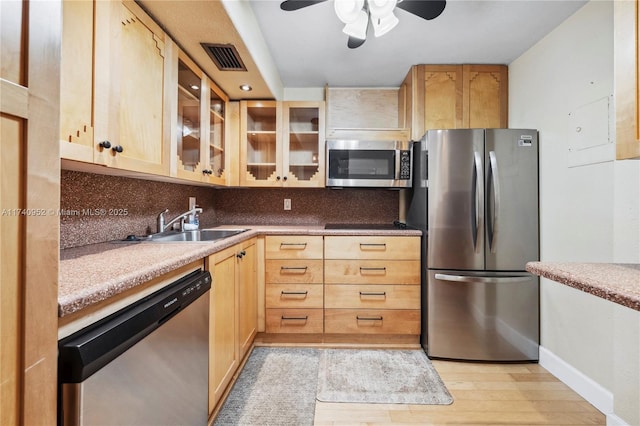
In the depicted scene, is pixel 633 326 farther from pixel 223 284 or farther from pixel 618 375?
pixel 223 284

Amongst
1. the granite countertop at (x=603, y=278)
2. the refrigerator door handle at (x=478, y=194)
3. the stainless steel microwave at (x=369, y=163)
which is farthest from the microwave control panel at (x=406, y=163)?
the granite countertop at (x=603, y=278)

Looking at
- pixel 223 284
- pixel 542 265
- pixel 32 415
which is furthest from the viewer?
pixel 223 284

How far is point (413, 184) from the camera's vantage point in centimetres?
257

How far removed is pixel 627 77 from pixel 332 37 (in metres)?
1.67

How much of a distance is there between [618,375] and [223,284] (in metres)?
2.08

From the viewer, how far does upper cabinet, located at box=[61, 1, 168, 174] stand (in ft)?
3.35

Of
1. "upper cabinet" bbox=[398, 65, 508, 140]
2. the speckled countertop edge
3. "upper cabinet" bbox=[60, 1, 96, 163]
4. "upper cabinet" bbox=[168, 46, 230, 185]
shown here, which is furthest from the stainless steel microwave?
"upper cabinet" bbox=[60, 1, 96, 163]

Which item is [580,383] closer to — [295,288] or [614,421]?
[614,421]

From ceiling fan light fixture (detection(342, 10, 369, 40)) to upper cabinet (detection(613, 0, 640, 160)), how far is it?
3.53 ft

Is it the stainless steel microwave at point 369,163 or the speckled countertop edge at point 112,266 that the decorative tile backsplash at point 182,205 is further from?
the stainless steel microwave at point 369,163

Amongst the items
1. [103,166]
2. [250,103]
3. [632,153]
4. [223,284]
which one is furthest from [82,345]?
[250,103]

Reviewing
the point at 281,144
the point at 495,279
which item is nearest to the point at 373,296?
the point at 495,279

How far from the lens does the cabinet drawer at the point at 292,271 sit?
233cm

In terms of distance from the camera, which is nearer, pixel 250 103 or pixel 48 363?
pixel 48 363
